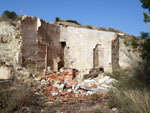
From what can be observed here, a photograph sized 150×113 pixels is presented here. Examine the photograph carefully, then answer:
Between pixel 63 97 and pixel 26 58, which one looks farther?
pixel 26 58

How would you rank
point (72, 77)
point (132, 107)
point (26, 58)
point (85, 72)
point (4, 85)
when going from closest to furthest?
point (132, 107) → point (4, 85) → point (26, 58) → point (72, 77) → point (85, 72)

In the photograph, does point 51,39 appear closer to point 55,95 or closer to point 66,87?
point 66,87

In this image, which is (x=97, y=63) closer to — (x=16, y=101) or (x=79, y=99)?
(x=79, y=99)

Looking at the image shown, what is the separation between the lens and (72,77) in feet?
32.8

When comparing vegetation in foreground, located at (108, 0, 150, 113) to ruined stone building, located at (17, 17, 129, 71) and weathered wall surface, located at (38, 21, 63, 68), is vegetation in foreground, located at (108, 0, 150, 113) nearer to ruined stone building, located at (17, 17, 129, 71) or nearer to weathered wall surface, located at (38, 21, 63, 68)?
ruined stone building, located at (17, 17, 129, 71)

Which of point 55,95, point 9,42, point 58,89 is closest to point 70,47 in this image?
point 9,42

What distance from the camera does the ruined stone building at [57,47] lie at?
925cm

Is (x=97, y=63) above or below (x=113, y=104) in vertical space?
above

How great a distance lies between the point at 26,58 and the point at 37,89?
231 cm

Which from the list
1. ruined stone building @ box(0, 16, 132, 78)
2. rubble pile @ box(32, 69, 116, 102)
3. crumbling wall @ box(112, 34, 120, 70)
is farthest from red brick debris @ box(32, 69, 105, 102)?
crumbling wall @ box(112, 34, 120, 70)

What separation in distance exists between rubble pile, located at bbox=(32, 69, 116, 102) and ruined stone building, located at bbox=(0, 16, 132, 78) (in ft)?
3.64

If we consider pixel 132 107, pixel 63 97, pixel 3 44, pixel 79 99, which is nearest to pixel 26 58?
pixel 3 44

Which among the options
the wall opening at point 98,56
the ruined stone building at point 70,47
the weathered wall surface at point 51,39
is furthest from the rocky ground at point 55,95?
the weathered wall surface at point 51,39

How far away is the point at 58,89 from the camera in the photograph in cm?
801
